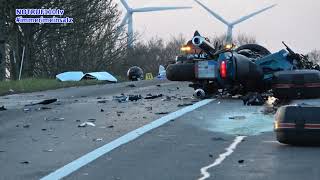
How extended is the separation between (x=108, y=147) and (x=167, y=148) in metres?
0.82

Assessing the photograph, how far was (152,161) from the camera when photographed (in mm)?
8266

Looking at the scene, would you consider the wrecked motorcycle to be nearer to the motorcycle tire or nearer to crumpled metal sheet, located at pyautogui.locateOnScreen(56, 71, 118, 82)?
the motorcycle tire

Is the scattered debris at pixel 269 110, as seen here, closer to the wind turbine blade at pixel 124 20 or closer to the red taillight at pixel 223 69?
the red taillight at pixel 223 69

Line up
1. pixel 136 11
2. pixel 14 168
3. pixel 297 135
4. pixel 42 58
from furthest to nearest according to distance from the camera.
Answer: pixel 136 11, pixel 42 58, pixel 297 135, pixel 14 168

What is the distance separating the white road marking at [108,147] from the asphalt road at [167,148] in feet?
0.36

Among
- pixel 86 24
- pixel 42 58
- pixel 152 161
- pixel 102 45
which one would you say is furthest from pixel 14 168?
pixel 102 45

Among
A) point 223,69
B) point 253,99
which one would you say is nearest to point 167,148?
point 253,99

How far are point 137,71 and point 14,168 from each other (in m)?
31.1

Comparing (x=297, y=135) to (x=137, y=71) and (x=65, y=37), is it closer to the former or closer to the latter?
(x=137, y=71)

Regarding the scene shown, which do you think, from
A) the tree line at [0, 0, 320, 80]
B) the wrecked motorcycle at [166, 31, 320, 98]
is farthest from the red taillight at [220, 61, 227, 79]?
the tree line at [0, 0, 320, 80]

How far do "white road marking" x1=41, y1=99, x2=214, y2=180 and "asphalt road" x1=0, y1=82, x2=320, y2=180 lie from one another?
→ 0.11 m

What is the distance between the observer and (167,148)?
9.17 m

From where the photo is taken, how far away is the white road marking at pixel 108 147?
25.1ft

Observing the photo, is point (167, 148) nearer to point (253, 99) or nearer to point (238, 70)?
point (253, 99)
